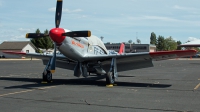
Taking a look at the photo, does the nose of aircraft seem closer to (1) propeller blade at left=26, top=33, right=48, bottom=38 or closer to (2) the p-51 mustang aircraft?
(2) the p-51 mustang aircraft

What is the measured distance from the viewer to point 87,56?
14672mm

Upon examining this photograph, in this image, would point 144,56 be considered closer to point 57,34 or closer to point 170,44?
point 57,34

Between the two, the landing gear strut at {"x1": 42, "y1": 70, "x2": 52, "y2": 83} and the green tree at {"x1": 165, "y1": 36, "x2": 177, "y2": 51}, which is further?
the green tree at {"x1": 165, "y1": 36, "x2": 177, "y2": 51}

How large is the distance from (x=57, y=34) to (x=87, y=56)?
8.67ft

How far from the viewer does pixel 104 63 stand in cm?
1599

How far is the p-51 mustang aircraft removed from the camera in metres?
13.0

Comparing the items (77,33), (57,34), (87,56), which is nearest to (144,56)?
(87,56)

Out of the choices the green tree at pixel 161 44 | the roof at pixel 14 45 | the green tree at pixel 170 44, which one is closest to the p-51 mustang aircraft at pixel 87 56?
the roof at pixel 14 45

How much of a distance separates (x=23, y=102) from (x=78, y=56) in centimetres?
581

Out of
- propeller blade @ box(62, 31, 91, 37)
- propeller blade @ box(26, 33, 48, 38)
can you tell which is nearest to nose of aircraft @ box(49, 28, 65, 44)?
propeller blade @ box(62, 31, 91, 37)

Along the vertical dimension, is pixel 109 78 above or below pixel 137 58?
below

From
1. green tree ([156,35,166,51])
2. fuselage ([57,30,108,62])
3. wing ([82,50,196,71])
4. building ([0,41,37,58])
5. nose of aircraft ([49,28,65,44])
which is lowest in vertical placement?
wing ([82,50,196,71])

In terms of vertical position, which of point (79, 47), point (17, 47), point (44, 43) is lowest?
point (79, 47)

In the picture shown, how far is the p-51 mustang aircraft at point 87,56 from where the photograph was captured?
13.0 meters
